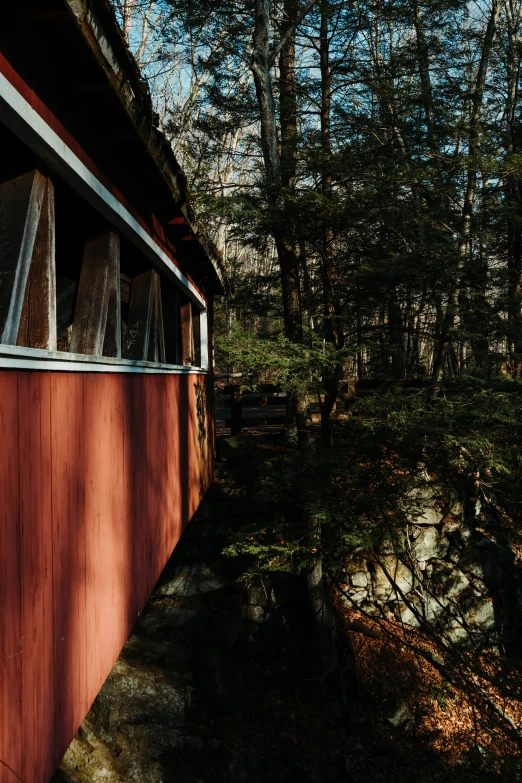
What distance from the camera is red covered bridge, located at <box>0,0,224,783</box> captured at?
2.10m

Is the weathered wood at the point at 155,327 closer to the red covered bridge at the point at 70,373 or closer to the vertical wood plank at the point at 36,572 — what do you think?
the red covered bridge at the point at 70,373

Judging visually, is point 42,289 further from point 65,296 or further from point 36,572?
point 65,296

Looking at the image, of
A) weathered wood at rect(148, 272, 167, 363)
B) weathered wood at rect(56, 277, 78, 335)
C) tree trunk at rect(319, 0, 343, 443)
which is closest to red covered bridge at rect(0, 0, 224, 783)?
weathered wood at rect(148, 272, 167, 363)

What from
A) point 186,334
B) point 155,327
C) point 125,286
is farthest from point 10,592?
point 186,334

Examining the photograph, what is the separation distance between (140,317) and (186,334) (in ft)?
8.97

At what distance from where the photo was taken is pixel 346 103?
12.4 m

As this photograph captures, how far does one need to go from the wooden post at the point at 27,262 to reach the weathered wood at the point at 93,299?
2.21ft

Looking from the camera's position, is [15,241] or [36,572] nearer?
[15,241]

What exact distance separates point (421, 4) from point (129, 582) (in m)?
11.5

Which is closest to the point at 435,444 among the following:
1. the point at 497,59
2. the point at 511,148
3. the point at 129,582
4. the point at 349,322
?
the point at 349,322

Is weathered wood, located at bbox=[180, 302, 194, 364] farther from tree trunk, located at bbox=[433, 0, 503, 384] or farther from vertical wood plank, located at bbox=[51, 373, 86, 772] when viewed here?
vertical wood plank, located at bbox=[51, 373, 86, 772]

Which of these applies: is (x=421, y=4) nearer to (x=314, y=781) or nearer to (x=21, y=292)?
(x=21, y=292)

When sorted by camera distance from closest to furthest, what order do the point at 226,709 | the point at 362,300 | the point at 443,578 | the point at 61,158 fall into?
the point at 61,158
the point at 226,709
the point at 362,300
the point at 443,578

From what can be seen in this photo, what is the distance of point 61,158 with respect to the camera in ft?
8.03
